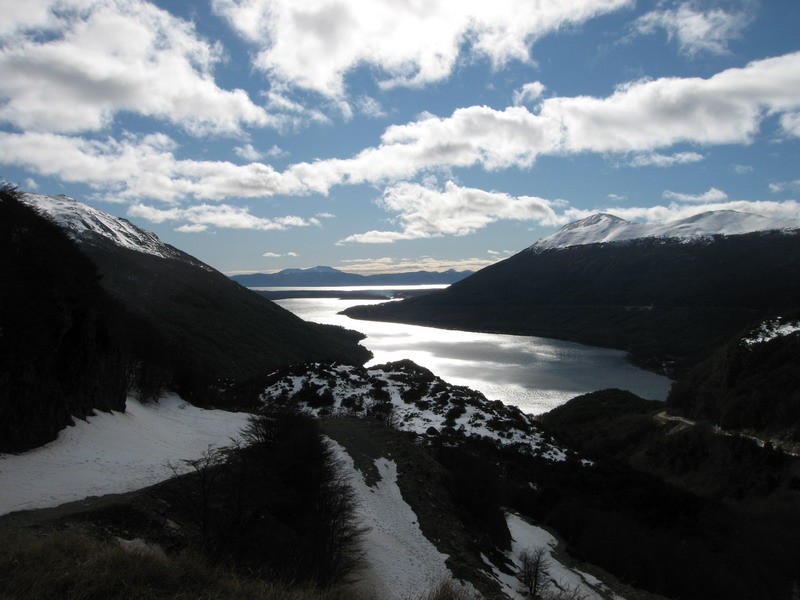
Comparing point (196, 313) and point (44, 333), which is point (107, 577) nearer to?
point (44, 333)

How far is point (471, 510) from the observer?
17719mm

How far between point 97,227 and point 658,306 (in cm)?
14879

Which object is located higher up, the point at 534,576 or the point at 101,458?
the point at 101,458

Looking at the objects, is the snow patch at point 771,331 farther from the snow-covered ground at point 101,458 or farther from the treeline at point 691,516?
the snow-covered ground at point 101,458

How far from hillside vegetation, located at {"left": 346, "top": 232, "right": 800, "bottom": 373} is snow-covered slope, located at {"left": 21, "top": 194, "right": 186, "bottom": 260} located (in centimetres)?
8408

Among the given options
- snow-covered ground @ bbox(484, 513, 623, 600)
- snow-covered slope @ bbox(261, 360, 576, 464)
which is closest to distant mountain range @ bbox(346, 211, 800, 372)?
snow-covered slope @ bbox(261, 360, 576, 464)

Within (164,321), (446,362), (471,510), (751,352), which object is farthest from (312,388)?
(446,362)

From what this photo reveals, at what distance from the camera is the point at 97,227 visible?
3674 inches

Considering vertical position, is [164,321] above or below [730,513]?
above

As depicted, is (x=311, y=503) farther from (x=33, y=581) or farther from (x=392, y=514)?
(x=33, y=581)

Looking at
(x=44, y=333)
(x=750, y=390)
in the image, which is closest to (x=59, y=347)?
(x=44, y=333)

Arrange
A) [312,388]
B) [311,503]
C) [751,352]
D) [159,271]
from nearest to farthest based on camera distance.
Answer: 1. [311,503]
2. [312,388]
3. [751,352]
4. [159,271]

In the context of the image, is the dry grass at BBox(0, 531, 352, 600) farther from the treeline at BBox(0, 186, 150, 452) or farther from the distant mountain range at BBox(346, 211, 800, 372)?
the distant mountain range at BBox(346, 211, 800, 372)

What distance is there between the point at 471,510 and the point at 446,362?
6879cm
